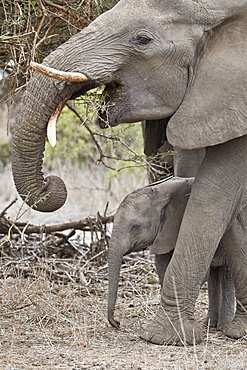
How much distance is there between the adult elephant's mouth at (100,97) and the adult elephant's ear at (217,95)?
326 millimetres

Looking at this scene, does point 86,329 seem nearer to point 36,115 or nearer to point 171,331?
point 171,331

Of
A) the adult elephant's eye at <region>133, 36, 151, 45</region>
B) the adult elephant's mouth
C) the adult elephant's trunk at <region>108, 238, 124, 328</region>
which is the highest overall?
the adult elephant's eye at <region>133, 36, 151, 45</region>

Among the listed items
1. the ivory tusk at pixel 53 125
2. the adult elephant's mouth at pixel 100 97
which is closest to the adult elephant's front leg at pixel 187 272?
the adult elephant's mouth at pixel 100 97

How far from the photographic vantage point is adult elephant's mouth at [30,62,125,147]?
398cm

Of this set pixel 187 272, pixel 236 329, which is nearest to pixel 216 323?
pixel 236 329

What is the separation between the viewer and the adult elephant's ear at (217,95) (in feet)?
14.1

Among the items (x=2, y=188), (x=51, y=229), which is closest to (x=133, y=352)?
(x=51, y=229)

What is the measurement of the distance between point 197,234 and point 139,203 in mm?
495

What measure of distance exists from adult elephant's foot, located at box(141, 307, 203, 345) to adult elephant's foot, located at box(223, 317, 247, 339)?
0.25m

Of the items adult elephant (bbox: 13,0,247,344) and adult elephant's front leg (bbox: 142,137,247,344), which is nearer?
adult elephant (bbox: 13,0,247,344)

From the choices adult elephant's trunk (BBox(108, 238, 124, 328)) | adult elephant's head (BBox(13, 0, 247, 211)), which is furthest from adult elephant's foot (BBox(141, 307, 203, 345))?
adult elephant's head (BBox(13, 0, 247, 211))

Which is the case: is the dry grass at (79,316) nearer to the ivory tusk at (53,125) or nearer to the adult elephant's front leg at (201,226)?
the adult elephant's front leg at (201,226)

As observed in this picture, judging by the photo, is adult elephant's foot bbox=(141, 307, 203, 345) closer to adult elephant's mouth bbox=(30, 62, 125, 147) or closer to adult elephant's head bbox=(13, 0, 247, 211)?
adult elephant's head bbox=(13, 0, 247, 211)

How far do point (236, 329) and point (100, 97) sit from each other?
1.60 m
